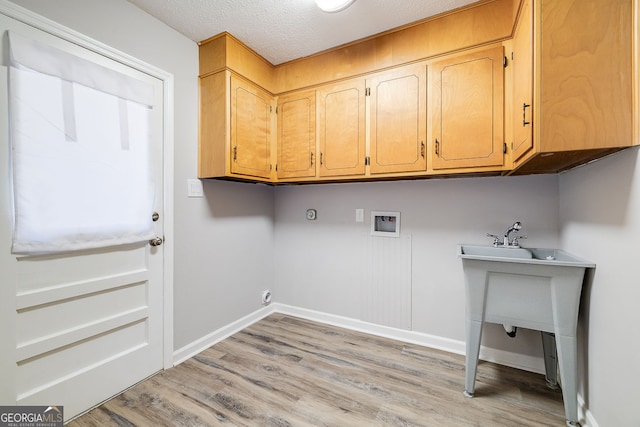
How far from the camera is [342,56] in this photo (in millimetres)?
2131

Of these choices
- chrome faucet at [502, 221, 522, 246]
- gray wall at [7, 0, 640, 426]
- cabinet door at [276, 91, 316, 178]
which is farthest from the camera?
cabinet door at [276, 91, 316, 178]

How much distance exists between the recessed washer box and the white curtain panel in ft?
5.80

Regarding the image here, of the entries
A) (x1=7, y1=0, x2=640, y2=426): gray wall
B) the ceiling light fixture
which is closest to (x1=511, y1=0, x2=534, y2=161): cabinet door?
(x1=7, y1=0, x2=640, y2=426): gray wall

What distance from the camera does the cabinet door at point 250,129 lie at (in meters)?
2.03

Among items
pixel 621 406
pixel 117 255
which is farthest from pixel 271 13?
pixel 621 406

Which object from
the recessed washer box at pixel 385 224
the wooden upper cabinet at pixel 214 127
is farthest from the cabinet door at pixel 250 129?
the recessed washer box at pixel 385 224

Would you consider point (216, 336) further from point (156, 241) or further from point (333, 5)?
point (333, 5)

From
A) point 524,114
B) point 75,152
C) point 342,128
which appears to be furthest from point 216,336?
point 524,114

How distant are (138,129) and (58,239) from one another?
77cm

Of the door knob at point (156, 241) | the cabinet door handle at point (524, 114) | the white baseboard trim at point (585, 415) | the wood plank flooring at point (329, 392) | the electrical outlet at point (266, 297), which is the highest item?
the cabinet door handle at point (524, 114)

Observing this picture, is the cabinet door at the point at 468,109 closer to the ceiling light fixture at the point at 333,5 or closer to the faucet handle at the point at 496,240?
the faucet handle at the point at 496,240

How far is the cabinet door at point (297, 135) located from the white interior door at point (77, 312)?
945 mm

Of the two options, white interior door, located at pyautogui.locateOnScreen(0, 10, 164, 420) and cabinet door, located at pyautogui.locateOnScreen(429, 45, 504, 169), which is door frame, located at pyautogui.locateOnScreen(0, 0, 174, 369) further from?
cabinet door, located at pyautogui.locateOnScreen(429, 45, 504, 169)

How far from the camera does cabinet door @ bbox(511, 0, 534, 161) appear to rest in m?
1.21
